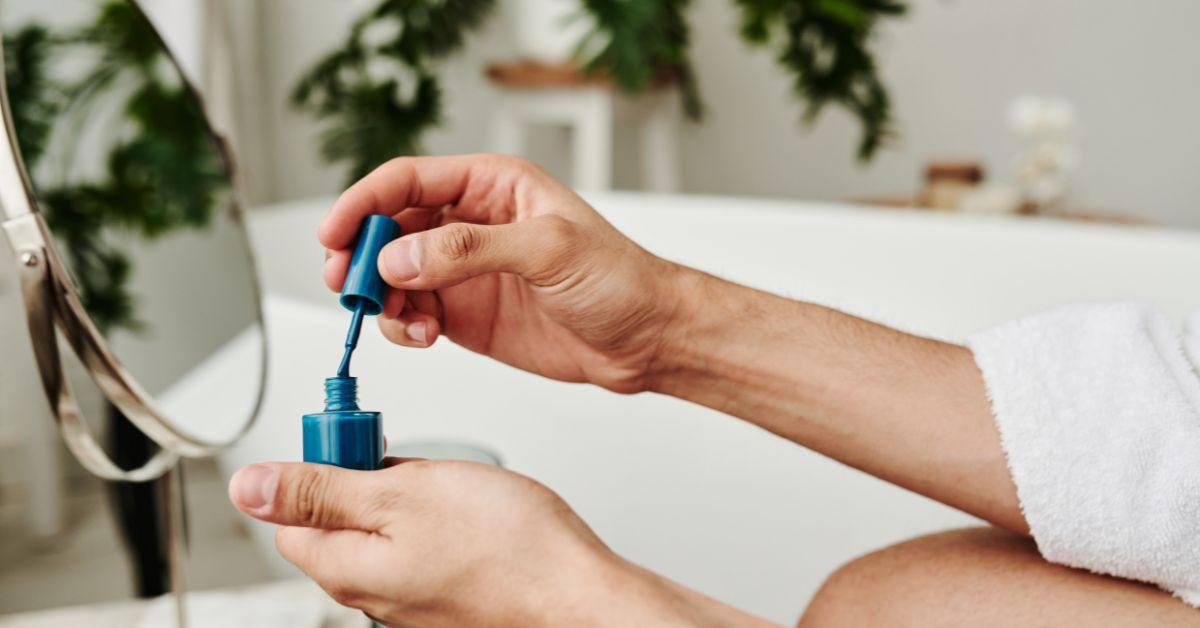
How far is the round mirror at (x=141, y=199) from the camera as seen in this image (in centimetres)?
63

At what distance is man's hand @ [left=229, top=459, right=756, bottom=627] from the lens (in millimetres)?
403

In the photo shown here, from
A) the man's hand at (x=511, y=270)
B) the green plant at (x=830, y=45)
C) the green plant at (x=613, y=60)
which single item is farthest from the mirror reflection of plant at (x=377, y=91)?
the man's hand at (x=511, y=270)

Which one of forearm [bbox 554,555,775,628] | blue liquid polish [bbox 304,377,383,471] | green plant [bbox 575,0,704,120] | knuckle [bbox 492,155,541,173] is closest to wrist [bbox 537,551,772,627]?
forearm [bbox 554,555,775,628]

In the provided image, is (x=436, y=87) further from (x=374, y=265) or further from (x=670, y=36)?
(x=374, y=265)

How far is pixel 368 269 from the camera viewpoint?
0.44 meters

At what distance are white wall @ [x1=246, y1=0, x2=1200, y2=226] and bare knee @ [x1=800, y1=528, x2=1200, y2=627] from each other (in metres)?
2.05

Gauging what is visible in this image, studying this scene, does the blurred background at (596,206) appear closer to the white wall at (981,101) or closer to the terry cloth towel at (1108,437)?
the white wall at (981,101)

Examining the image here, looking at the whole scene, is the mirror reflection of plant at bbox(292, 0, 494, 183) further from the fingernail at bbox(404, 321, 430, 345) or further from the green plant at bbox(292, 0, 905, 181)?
the fingernail at bbox(404, 321, 430, 345)

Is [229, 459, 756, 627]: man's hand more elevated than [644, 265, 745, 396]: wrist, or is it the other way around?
[644, 265, 745, 396]: wrist

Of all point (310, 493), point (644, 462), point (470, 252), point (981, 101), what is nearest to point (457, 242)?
point (470, 252)

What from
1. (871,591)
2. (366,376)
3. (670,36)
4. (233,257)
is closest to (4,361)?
(233,257)

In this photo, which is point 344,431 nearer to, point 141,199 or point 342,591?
point 342,591

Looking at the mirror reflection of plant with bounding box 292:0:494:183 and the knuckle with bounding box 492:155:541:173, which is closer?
the knuckle with bounding box 492:155:541:173

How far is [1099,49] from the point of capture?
7.90 ft
